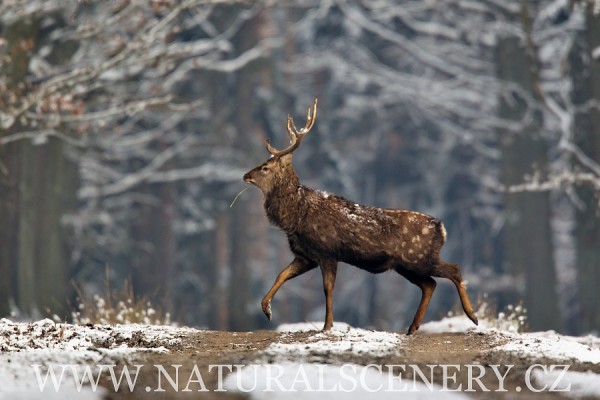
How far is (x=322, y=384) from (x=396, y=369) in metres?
0.84

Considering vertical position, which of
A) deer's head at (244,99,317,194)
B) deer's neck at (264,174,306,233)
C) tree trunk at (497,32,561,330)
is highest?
deer's head at (244,99,317,194)

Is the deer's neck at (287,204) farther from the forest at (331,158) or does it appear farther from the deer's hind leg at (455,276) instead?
the forest at (331,158)

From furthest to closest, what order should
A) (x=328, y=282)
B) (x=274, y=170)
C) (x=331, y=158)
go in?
1. (x=331, y=158)
2. (x=274, y=170)
3. (x=328, y=282)

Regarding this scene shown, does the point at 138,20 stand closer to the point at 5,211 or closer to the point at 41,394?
the point at 5,211

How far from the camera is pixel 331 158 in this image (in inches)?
1309

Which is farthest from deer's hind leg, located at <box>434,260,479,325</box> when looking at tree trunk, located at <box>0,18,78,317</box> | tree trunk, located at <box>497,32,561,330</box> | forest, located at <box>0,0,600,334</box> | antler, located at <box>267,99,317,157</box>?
tree trunk, located at <box>497,32,561,330</box>

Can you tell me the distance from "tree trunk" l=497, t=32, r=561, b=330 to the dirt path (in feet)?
58.0

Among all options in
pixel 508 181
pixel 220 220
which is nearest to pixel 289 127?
pixel 508 181

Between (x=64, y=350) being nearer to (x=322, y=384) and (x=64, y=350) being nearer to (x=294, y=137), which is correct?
(x=322, y=384)

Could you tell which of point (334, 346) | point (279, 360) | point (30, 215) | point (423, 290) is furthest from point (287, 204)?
point (30, 215)

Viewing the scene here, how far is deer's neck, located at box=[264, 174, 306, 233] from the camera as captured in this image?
11.5 meters

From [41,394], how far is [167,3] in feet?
34.4

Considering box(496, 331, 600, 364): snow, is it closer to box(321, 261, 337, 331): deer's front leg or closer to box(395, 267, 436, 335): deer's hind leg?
box(395, 267, 436, 335): deer's hind leg

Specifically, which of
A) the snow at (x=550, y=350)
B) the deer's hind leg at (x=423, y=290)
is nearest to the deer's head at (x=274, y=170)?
the deer's hind leg at (x=423, y=290)
